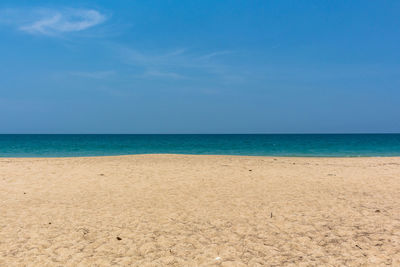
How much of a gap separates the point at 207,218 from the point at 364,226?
3.71 meters

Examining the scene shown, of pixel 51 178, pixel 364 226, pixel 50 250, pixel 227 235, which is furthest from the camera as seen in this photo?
pixel 51 178

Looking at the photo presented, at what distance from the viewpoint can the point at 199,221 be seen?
7.29 metres

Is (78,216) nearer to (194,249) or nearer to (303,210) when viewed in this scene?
(194,249)

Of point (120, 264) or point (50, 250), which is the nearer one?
point (120, 264)

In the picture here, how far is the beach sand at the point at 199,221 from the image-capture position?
5.34 metres

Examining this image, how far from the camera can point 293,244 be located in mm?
5844

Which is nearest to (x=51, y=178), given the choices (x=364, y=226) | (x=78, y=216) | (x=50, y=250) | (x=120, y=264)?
(x=78, y=216)

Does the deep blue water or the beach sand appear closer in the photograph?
the beach sand

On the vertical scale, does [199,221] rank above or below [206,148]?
below

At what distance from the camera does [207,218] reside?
7.54 metres

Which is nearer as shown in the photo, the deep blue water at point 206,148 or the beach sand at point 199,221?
the beach sand at point 199,221

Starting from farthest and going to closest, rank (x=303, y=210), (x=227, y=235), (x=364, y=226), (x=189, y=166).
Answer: (x=189, y=166)
(x=303, y=210)
(x=364, y=226)
(x=227, y=235)

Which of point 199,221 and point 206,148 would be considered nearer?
point 199,221

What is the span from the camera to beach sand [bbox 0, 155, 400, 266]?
5.34 metres
